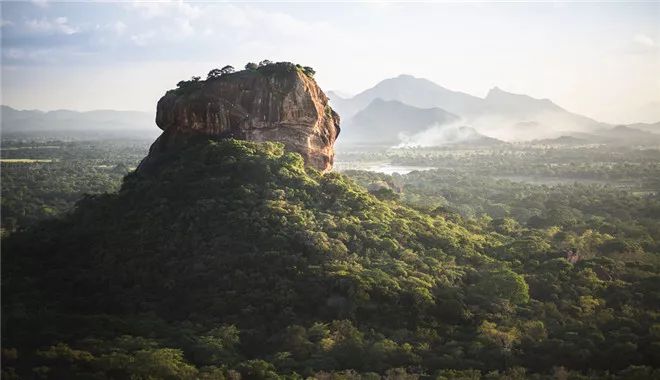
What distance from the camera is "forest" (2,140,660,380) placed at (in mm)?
21391

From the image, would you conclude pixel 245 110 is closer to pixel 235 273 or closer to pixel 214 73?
pixel 214 73

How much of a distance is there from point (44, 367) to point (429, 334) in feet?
52.3

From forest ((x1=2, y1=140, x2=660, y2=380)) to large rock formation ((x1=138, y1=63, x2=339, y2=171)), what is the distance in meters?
2.47

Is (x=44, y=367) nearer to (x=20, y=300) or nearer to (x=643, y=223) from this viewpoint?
(x=20, y=300)

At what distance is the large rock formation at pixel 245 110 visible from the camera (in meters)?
39.6

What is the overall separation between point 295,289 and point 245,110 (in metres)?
18.4

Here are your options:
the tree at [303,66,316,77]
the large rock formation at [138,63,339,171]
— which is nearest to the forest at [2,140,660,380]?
the large rock formation at [138,63,339,171]

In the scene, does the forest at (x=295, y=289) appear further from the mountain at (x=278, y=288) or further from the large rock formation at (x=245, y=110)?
the large rock formation at (x=245, y=110)

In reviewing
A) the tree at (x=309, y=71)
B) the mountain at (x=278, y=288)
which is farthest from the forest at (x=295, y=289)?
the tree at (x=309, y=71)

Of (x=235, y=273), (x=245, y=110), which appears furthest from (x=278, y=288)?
(x=245, y=110)

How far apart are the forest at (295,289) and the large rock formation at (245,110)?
2471 millimetres

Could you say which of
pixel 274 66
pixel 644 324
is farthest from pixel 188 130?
pixel 644 324

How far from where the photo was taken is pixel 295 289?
26391 mm

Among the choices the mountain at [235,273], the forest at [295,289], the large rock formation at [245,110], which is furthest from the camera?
the large rock formation at [245,110]
